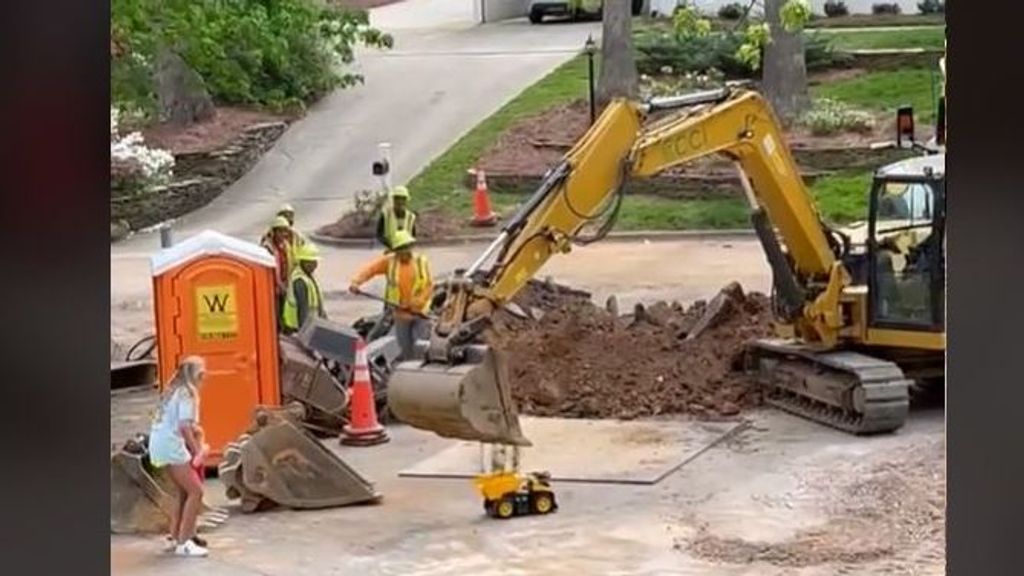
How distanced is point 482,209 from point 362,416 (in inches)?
146

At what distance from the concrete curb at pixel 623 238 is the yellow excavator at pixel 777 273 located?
9.08ft

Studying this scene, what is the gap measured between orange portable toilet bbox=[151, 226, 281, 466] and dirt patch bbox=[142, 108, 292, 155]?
3.89 meters

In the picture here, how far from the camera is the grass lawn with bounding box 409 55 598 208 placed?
9.56 meters

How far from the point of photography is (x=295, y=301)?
233 inches

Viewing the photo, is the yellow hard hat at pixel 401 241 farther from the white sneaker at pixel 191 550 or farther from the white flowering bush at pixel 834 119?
the white flowering bush at pixel 834 119

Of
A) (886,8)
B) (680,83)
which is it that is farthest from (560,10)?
(886,8)

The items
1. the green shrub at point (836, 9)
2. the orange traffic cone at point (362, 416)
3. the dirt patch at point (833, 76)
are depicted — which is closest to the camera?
the orange traffic cone at point (362, 416)

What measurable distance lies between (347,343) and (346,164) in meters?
4.23

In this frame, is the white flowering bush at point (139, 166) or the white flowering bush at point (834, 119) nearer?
the white flowering bush at point (139, 166)

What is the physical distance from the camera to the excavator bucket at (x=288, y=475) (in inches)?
192

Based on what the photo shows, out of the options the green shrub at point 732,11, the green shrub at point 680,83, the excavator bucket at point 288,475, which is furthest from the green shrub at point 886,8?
the excavator bucket at point 288,475

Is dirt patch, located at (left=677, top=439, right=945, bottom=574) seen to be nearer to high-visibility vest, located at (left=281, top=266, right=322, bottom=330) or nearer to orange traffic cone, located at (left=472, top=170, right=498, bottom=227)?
high-visibility vest, located at (left=281, top=266, right=322, bottom=330)

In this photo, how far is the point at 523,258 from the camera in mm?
5676

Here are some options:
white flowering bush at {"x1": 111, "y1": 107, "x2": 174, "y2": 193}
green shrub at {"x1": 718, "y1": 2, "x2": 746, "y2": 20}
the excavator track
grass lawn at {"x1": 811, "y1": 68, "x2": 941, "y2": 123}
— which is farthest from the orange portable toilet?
grass lawn at {"x1": 811, "y1": 68, "x2": 941, "y2": 123}
